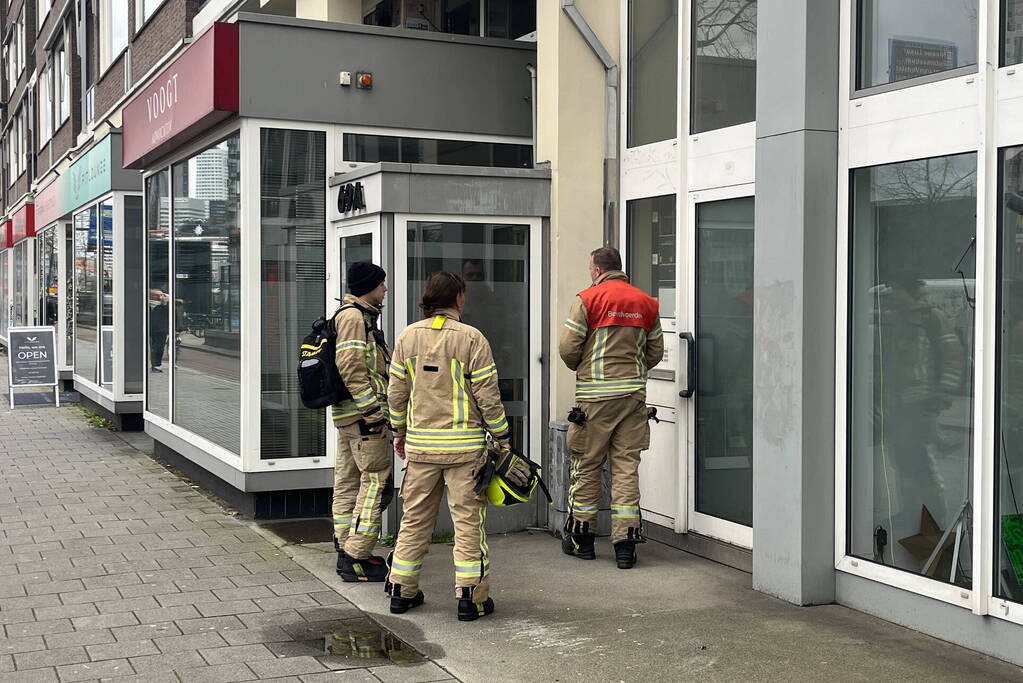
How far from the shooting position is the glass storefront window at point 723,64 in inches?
285

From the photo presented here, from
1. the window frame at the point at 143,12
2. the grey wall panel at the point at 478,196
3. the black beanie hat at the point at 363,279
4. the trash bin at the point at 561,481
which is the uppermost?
the window frame at the point at 143,12

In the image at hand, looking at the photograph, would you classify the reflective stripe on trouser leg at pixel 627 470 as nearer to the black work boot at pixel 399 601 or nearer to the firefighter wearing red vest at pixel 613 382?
the firefighter wearing red vest at pixel 613 382

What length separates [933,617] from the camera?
578 centimetres

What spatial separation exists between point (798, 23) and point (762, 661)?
3146 millimetres

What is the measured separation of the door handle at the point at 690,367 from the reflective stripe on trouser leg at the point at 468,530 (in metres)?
A: 1.92

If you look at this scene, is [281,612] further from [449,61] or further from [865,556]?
[449,61]

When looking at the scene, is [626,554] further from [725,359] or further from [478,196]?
[478,196]

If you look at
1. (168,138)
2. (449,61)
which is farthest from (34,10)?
(449,61)

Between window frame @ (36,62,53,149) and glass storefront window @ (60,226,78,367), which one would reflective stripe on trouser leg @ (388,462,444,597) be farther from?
window frame @ (36,62,53,149)

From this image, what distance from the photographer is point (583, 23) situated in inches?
324

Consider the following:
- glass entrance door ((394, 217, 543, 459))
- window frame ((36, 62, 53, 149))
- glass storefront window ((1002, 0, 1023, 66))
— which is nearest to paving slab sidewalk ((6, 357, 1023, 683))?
glass entrance door ((394, 217, 543, 459))

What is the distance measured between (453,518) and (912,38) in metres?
3.22

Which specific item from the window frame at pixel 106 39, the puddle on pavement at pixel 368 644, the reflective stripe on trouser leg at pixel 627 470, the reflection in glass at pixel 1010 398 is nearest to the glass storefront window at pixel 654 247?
the reflective stripe on trouser leg at pixel 627 470

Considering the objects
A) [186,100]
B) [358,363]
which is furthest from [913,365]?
[186,100]
